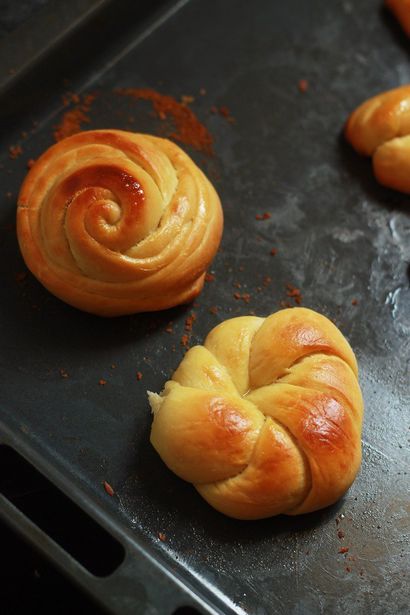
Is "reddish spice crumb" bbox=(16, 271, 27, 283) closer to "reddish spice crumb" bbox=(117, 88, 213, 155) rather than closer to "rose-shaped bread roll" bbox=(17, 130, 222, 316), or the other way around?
"rose-shaped bread roll" bbox=(17, 130, 222, 316)

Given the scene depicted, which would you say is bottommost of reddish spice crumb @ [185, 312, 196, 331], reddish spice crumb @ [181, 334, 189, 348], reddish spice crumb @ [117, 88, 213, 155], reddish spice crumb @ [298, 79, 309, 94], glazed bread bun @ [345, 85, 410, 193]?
glazed bread bun @ [345, 85, 410, 193]

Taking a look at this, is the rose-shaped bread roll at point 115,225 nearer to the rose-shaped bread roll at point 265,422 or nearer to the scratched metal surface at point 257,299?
the scratched metal surface at point 257,299

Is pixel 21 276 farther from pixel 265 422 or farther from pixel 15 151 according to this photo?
pixel 265 422

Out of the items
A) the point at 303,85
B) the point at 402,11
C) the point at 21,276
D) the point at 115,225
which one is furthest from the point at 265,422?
the point at 402,11

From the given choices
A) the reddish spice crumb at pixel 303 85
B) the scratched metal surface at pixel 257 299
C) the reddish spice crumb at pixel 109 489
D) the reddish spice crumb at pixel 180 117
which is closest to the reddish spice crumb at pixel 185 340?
the scratched metal surface at pixel 257 299

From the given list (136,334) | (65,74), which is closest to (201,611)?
(136,334)

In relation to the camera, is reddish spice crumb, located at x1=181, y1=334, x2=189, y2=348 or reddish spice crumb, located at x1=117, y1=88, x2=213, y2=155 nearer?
reddish spice crumb, located at x1=181, y1=334, x2=189, y2=348

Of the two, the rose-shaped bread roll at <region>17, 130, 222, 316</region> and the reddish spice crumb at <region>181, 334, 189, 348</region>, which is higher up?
the rose-shaped bread roll at <region>17, 130, 222, 316</region>

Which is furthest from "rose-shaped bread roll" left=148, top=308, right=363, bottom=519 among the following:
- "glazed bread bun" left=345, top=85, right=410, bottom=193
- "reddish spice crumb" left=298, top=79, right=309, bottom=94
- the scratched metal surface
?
"reddish spice crumb" left=298, top=79, right=309, bottom=94
